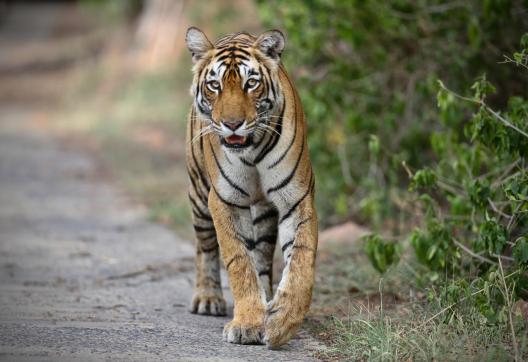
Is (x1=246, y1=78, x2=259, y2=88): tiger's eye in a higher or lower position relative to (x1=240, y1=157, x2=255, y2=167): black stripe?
higher

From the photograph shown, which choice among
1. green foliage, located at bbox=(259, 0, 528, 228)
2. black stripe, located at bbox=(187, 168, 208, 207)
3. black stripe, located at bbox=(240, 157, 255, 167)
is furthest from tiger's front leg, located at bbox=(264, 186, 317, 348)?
green foliage, located at bbox=(259, 0, 528, 228)

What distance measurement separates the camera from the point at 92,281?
22.7ft

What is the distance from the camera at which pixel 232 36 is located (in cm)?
575

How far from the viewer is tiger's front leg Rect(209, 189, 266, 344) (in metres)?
5.05

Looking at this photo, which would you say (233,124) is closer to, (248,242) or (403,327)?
(248,242)

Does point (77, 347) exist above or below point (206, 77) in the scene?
below

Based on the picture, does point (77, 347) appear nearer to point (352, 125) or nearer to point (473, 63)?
point (352, 125)

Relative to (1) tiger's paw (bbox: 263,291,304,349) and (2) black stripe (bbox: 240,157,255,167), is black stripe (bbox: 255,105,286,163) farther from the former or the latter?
(1) tiger's paw (bbox: 263,291,304,349)

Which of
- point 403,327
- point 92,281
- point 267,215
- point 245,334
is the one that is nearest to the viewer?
point 403,327

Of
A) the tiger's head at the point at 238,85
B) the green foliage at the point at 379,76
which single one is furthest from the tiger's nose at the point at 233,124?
the green foliage at the point at 379,76

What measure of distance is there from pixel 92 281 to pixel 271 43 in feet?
8.10

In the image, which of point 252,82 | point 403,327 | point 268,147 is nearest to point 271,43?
point 252,82

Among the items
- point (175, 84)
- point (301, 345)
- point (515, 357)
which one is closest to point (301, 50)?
point (301, 345)

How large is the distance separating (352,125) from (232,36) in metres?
2.56
